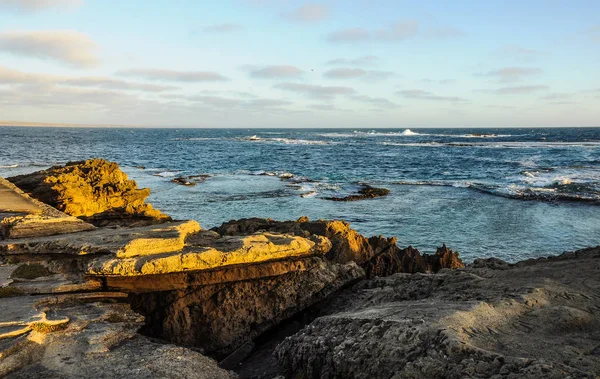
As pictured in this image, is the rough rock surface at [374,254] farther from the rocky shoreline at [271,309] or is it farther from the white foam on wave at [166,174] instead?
the white foam on wave at [166,174]

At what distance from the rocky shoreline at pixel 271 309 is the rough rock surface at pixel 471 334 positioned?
2cm

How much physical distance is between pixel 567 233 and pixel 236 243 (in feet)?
58.9

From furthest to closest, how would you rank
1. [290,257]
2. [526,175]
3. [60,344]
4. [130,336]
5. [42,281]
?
[526,175] → [290,257] → [42,281] → [130,336] → [60,344]

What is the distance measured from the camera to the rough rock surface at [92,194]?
55.5 ft

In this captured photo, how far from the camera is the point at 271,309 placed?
1024cm

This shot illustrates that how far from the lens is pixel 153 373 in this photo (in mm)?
6688

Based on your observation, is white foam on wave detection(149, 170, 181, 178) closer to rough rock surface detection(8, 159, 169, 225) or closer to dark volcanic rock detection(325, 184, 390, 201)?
rough rock surface detection(8, 159, 169, 225)

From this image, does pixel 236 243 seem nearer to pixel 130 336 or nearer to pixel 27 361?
pixel 130 336

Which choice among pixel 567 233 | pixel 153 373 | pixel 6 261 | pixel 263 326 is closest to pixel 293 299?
pixel 263 326

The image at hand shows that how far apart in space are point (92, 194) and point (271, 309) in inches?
621

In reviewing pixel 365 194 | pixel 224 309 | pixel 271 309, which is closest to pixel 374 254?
pixel 271 309

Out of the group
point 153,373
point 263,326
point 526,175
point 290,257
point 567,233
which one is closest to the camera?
point 153,373

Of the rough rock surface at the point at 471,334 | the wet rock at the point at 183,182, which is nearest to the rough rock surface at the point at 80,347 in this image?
the rough rock surface at the point at 471,334

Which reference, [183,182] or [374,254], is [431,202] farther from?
[183,182]
